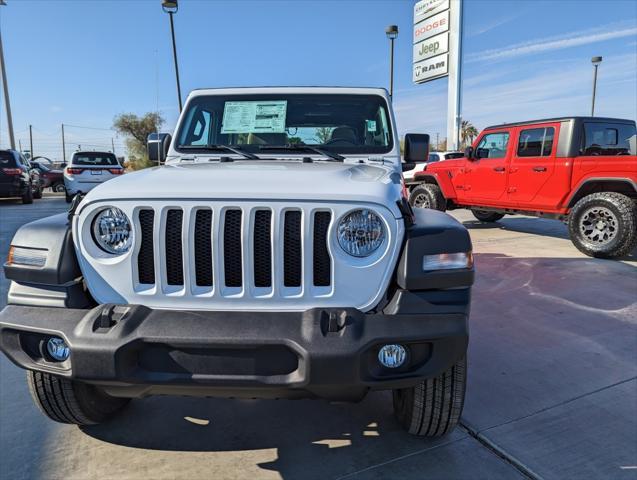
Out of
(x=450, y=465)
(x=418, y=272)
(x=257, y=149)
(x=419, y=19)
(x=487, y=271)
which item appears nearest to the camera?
(x=418, y=272)

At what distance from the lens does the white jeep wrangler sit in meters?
1.70

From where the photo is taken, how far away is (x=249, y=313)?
70.9 inches

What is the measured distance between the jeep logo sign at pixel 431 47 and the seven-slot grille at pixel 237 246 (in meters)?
16.3

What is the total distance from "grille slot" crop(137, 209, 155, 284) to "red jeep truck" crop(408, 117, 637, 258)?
638 cm

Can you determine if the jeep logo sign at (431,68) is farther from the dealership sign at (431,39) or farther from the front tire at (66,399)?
the front tire at (66,399)

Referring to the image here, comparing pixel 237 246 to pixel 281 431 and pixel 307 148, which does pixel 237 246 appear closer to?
pixel 281 431

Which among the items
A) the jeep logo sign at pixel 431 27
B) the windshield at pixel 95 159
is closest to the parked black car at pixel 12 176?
the windshield at pixel 95 159

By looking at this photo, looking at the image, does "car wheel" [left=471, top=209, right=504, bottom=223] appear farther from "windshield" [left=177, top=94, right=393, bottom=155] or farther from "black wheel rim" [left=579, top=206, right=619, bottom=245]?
"windshield" [left=177, top=94, right=393, bottom=155]

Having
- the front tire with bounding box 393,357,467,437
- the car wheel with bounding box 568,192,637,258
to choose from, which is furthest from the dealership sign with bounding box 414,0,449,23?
the front tire with bounding box 393,357,467,437

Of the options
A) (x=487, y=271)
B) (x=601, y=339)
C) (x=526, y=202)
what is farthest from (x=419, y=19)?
(x=601, y=339)

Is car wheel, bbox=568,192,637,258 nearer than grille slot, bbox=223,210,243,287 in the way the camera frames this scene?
No

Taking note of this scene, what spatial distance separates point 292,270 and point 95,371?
84cm

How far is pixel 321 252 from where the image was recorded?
1.86 meters

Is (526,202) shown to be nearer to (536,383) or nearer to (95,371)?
(536,383)
